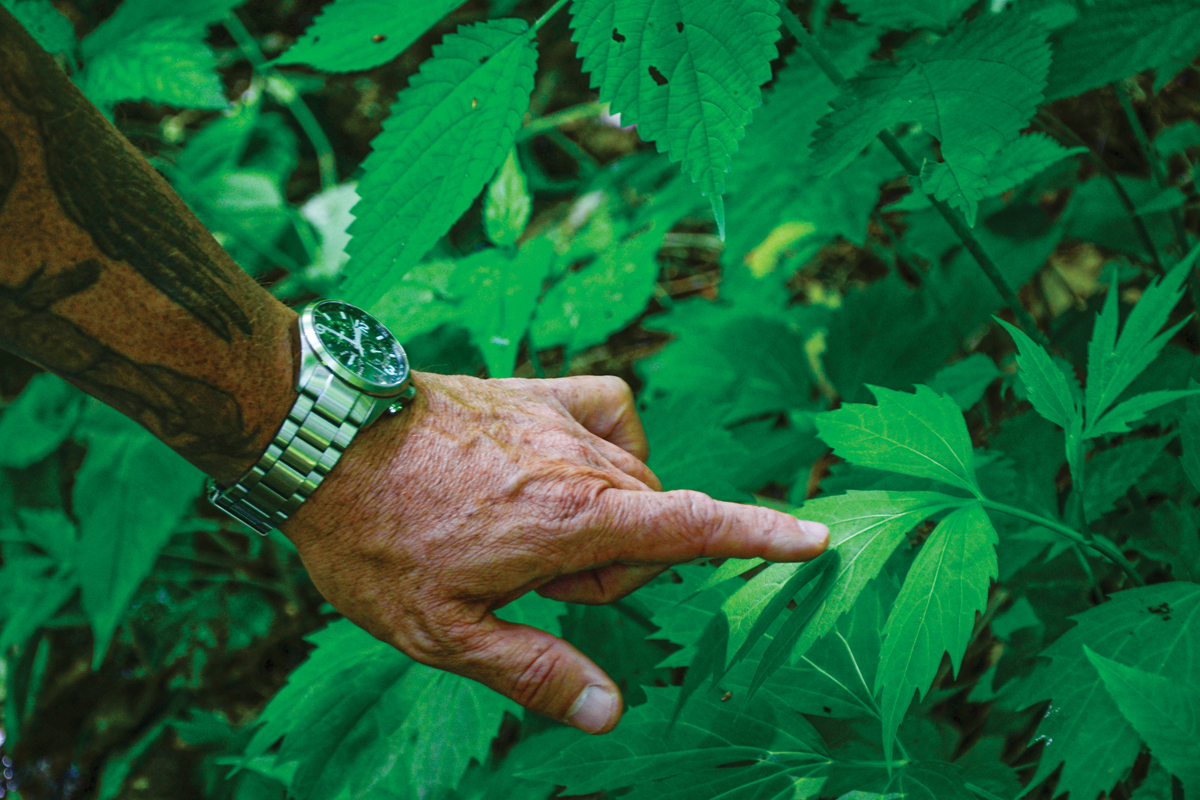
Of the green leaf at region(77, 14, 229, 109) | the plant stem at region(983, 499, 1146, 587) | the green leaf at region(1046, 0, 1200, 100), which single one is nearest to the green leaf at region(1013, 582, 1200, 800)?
the plant stem at region(983, 499, 1146, 587)

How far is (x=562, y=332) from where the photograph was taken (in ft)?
5.59

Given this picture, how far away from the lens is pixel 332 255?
225 centimetres

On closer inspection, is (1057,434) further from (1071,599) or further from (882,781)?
(882,781)

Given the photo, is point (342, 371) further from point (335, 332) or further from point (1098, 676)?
point (1098, 676)

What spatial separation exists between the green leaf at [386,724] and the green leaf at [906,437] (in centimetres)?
60

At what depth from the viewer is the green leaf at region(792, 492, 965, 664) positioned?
2.72 feet

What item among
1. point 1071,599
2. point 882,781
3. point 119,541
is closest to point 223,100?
point 119,541

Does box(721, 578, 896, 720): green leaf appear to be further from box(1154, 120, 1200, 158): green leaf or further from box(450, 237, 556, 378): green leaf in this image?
box(1154, 120, 1200, 158): green leaf

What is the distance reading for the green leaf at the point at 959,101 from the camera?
3.00 ft

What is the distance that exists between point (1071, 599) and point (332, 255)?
2010 millimetres

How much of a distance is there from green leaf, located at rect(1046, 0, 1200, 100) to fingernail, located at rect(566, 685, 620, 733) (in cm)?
102

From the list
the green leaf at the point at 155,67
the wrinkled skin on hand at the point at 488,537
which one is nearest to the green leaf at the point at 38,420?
the green leaf at the point at 155,67

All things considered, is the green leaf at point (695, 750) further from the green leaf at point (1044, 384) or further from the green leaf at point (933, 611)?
the green leaf at point (1044, 384)

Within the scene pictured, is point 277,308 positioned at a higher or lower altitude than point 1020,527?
higher
